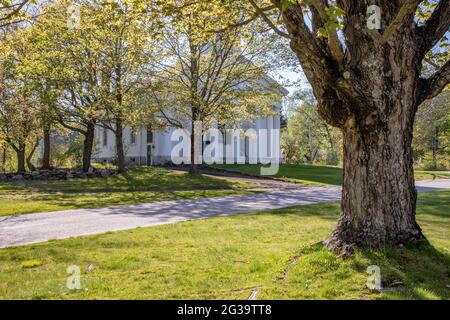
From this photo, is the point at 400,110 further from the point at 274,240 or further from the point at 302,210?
the point at 302,210

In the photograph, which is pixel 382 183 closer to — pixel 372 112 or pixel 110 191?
pixel 372 112

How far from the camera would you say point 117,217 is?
462 inches

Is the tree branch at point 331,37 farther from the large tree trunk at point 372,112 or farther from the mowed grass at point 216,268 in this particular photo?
the mowed grass at point 216,268

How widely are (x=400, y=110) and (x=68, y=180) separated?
21.3 metres

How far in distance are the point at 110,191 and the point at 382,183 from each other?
15537 millimetres

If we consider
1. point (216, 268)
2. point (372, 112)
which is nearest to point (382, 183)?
point (372, 112)

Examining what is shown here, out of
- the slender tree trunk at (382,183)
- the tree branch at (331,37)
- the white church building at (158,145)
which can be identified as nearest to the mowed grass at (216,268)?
the slender tree trunk at (382,183)

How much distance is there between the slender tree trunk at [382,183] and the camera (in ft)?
18.9

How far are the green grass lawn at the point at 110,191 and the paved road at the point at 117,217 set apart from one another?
131 cm

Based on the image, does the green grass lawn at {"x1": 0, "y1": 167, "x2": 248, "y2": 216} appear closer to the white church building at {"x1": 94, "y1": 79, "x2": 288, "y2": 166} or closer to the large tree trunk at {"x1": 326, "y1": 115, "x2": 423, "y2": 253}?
the white church building at {"x1": 94, "y1": 79, "x2": 288, "y2": 166}

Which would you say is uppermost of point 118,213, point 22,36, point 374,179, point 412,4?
point 22,36

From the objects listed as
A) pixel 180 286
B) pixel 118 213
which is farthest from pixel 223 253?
pixel 118 213

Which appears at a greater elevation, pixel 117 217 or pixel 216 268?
pixel 216 268
